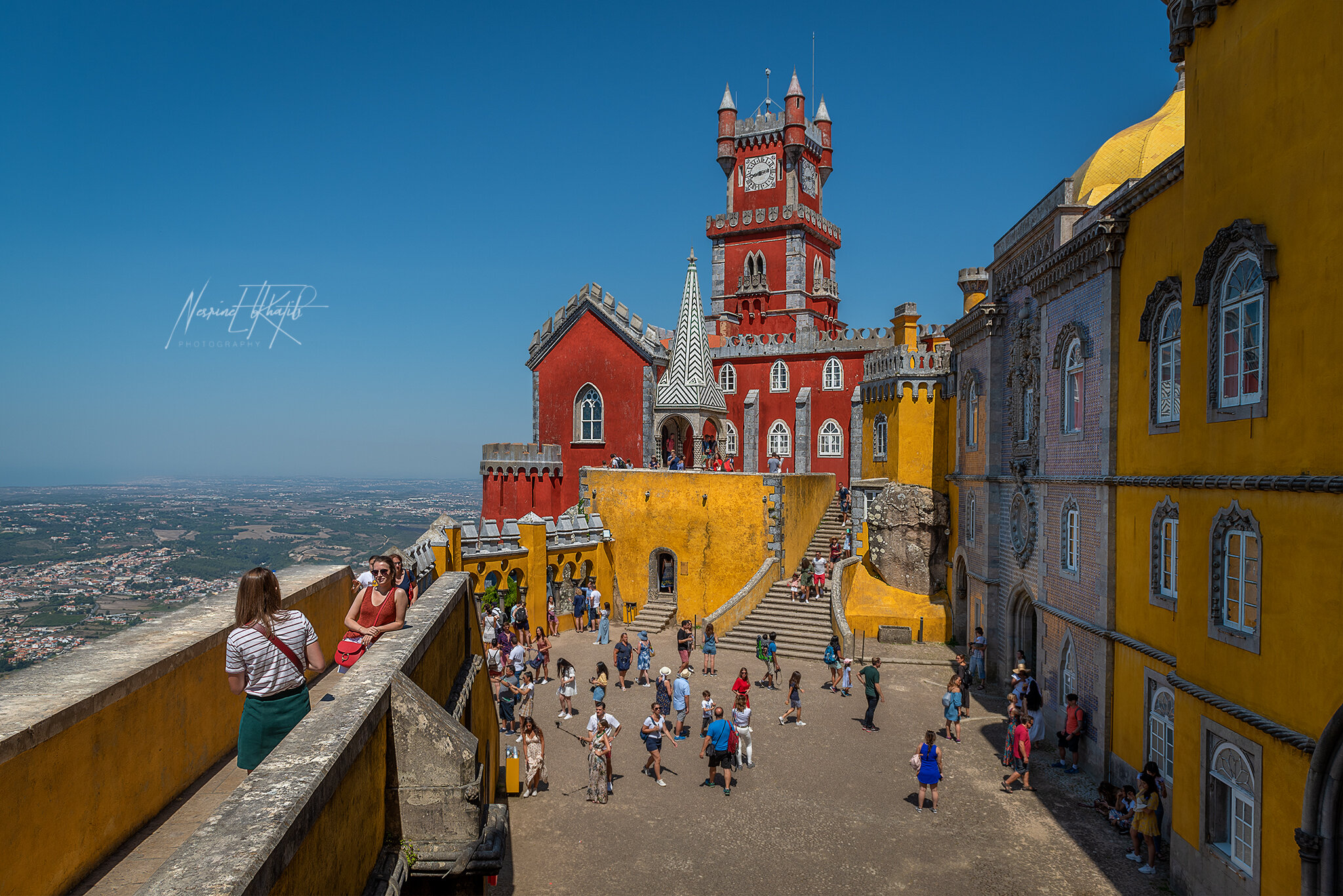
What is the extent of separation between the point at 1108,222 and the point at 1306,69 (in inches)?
247

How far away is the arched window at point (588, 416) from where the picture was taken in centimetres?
3180

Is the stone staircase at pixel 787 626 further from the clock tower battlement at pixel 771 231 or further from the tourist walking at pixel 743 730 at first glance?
the clock tower battlement at pixel 771 231

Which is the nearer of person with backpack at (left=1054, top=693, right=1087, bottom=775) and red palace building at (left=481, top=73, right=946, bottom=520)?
person with backpack at (left=1054, top=693, right=1087, bottom=775)

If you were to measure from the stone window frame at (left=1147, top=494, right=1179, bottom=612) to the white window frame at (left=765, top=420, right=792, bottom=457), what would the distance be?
25.5 metres

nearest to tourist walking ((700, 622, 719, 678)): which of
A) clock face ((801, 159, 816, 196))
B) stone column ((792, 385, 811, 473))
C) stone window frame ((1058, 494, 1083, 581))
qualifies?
stone window frame ((1058, 494, 1083, 581))

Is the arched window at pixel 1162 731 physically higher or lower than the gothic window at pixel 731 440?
lower

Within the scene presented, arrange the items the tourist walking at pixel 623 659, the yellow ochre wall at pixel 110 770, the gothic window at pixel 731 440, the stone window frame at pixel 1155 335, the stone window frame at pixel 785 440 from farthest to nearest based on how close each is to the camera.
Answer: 1. the gothic window at pixel 731 440
2. the stone window frame at pixel 785 440
3. the tourist walking at pixel 623 659
4. the stone window frame at pixel 1155 335
5. the yellow ochre wall at pixel 110 770

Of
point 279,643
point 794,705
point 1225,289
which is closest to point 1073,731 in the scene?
point 794,705

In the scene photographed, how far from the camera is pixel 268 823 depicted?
135 inches

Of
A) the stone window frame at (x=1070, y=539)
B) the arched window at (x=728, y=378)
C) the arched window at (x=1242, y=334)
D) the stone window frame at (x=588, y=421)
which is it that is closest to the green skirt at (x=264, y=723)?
the arched window at (x=1242, y=334)

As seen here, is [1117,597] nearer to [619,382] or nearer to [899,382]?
[899,382]

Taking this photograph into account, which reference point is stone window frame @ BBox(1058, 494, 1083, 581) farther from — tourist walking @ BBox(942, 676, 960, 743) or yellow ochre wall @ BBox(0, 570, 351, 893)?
→ yellow ochre wall @ BBox(0, 570, 351, 893)

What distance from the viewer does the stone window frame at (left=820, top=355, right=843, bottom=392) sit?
37.4 metres

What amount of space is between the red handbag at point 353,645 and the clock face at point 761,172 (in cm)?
4043
